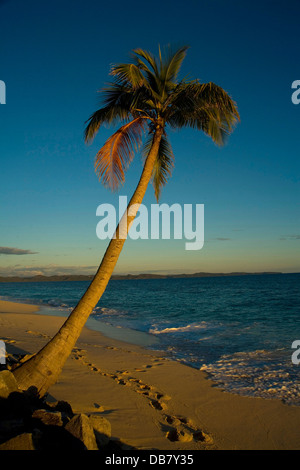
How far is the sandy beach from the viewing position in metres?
5.04

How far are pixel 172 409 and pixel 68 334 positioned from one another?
267 centimetres

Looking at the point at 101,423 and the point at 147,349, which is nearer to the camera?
the point at 101,423

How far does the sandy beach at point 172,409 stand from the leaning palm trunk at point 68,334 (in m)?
0.85

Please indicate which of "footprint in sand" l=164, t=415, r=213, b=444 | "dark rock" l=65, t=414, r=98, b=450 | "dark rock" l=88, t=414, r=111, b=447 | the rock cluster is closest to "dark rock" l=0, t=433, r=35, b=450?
the rock cluster

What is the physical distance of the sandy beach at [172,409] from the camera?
16.5 ft

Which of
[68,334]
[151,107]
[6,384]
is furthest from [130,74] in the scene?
[6,384]

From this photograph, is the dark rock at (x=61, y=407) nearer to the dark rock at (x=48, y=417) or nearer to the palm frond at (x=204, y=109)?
the dark rock at (x=48, y=417)

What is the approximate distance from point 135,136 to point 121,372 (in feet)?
21.1

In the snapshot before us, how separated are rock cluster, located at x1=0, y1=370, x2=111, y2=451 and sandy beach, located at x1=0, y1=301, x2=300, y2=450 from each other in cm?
81

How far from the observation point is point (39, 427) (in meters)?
3.93

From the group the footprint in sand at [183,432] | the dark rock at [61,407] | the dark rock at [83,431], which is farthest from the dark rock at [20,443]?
the footprint in sand at [183,432]

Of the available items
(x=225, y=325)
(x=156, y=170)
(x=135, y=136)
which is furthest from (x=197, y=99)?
(x=225, y=325)

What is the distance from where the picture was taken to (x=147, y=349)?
516 inches
